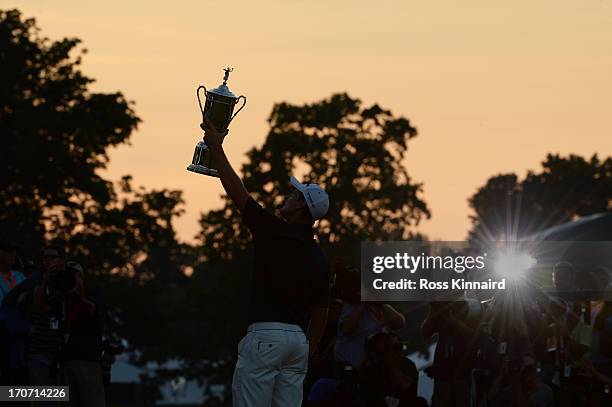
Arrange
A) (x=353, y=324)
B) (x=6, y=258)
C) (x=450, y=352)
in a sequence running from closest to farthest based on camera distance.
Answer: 1. (x=6, y=258)
2. (x=353, y=324)
3. (x=450, y=352)

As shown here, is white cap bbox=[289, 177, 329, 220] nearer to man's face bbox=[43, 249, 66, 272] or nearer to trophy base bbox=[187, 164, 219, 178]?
trophy base bbox=[187, 164, 219, 178]

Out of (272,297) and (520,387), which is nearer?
(272,297)

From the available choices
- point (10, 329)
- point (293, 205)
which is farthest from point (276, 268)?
point (10, 329)

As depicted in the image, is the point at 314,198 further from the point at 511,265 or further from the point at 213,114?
the point at 511,265

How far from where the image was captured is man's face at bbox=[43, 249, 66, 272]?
13.4m

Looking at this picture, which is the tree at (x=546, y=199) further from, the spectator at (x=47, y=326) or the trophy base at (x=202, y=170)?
the trophy base at (x=202, y=170)

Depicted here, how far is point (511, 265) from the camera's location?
16.7 m

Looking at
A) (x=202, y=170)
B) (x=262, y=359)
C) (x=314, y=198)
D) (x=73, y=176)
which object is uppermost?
(x=73, y=176)

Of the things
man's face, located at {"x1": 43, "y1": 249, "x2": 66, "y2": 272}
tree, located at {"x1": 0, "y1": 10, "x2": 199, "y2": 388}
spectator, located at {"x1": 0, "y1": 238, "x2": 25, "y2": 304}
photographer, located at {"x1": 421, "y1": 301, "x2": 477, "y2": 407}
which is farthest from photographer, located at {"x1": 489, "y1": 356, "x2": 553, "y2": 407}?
tree, located at {"x1": 0, "y1": 10, "x2": 199, "y2": 388}

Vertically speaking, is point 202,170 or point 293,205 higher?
point 202,170

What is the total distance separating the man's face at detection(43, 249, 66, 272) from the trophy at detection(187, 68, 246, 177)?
4125 mm

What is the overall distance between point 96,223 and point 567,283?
36644 millimetres

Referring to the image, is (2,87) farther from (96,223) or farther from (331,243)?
(331,243)

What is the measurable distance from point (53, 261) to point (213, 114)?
4439 millimetres
